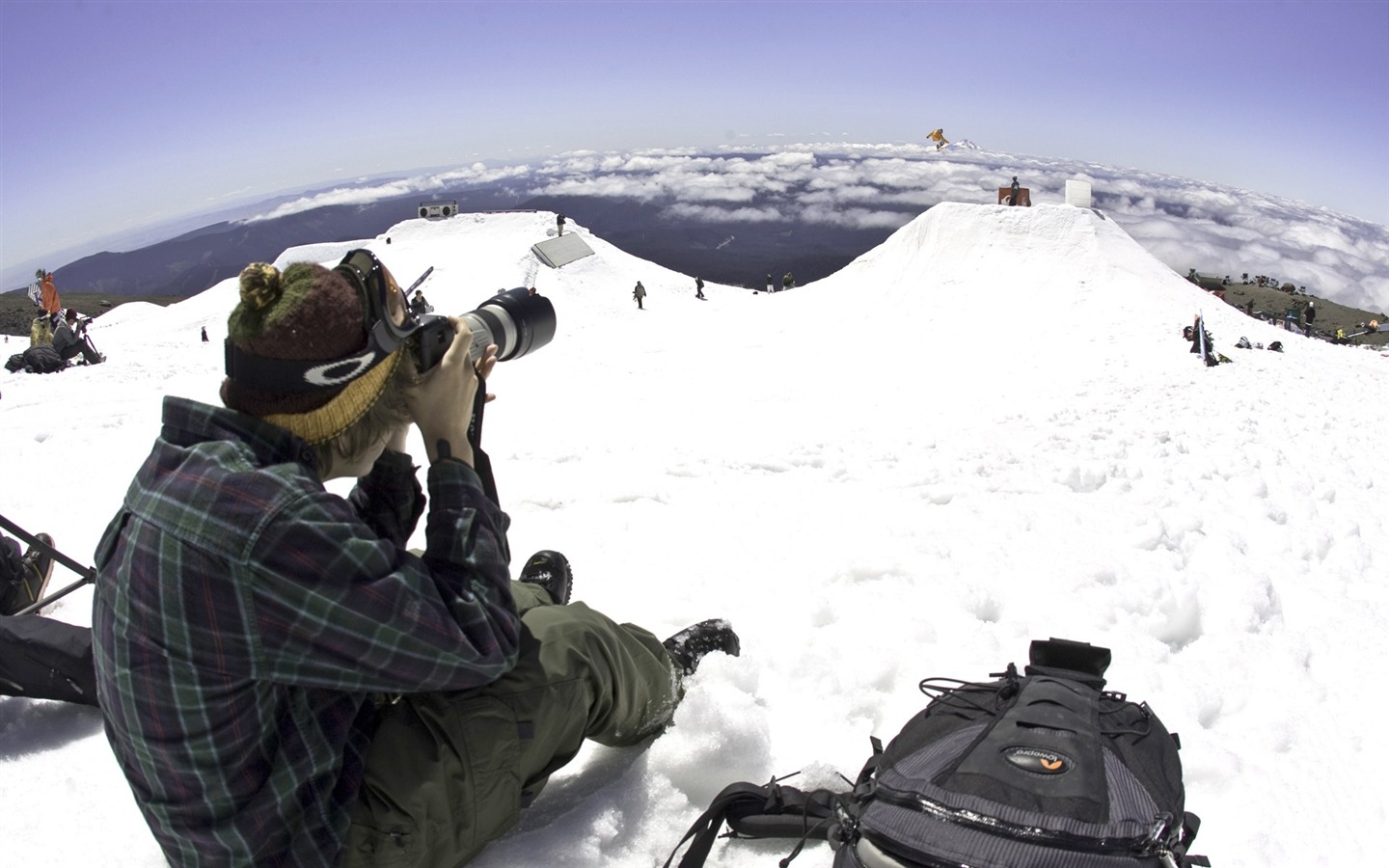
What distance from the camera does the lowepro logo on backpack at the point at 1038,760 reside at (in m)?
1.61

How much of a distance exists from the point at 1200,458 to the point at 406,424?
19.8 feet

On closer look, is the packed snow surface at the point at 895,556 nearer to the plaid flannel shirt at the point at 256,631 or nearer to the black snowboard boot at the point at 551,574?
the black snowboard boot at the point at 551,574

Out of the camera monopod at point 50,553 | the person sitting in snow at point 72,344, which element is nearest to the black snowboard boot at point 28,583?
the camera monopod at point 50,553

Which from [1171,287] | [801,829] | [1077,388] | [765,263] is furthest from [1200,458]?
[765,263]

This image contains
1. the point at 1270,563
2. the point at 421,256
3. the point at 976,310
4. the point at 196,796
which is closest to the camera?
the point at 196,796

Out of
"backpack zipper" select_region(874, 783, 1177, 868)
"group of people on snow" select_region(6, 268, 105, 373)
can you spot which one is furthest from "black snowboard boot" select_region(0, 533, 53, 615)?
"group of people on snow" select_region(6, 268, 105, 373)

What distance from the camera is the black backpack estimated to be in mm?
1453

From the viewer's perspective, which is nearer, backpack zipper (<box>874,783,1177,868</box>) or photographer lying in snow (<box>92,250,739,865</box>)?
photographer lying in snow (<box>92,250,739,865</box>)

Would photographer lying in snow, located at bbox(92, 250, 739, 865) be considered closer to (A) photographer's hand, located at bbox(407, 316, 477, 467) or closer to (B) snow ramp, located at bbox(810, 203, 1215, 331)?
(A) photographer's hand, located at bbox(407, 316, 477, 467)

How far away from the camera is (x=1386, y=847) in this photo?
7.12 feet

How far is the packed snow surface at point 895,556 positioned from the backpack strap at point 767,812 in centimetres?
7

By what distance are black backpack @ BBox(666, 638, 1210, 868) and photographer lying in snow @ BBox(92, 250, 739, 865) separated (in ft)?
2.32

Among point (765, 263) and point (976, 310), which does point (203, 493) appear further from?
point (765, 263)

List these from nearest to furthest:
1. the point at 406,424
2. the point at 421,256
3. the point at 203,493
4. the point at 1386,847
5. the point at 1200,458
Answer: the point at 203,493 < the point at 406,424 < the point at 1386,847 < the point at 1200,458 < the point at 421,256
